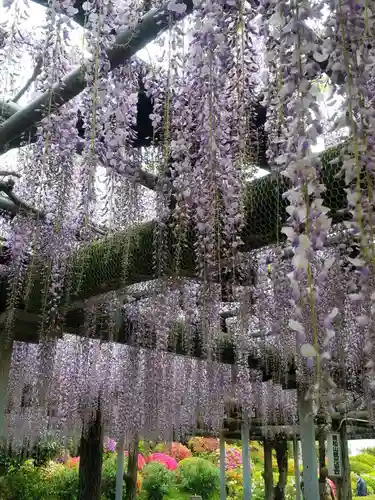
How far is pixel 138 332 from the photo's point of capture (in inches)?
179

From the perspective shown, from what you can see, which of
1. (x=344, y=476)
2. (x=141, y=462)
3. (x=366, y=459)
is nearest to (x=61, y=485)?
(x=141, y=462)

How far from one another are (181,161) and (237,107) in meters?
0.41

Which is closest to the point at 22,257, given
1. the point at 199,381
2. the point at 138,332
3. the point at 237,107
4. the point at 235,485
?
the point at 138,332

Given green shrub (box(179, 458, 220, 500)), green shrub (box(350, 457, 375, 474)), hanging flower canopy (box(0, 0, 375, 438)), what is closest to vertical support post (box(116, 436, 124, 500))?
hanging flower canopy (box(0, 0, 375, 438))

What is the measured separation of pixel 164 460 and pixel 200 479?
2.54ft

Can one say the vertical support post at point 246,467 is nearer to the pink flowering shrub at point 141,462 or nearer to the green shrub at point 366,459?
the pink flowering shrub at point 141,462

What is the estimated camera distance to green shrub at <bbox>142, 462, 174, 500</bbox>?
31.2 feet

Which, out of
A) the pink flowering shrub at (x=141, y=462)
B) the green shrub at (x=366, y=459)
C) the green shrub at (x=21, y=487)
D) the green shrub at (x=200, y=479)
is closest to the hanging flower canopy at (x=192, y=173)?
the green shrub at (x=21, y=487)

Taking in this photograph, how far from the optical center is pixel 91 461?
6.20m

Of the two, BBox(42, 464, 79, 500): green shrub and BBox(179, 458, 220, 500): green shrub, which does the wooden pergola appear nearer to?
BBox(42, 464, 79, 500): green shrub

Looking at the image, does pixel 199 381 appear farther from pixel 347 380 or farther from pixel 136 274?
pixel 136 274

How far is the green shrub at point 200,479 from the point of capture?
10219 millimetres

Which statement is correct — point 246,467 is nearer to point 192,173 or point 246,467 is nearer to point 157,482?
point 157,482

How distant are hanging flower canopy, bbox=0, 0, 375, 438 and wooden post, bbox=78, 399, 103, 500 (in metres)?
1.83
